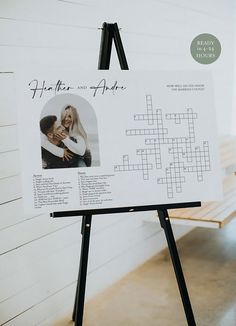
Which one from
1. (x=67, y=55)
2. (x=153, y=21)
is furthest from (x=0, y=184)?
A: (x=153, y=21)

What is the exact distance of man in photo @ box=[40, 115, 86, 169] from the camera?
170cm

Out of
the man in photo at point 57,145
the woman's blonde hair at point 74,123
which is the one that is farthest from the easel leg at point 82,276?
the woman's blonde hair at point 74,123

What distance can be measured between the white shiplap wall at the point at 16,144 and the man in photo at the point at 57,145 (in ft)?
1.39

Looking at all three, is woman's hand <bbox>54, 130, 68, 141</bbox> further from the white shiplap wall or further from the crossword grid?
the white shiplap wall

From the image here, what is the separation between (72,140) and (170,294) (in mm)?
1286

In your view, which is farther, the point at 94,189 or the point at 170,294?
the point at 170,294

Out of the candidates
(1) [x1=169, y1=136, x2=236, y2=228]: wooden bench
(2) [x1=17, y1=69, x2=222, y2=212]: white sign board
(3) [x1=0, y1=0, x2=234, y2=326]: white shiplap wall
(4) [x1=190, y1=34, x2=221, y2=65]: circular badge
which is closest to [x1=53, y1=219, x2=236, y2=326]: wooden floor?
(3) [x1=0, y1=0, x2=234, y2=326]: white shiplap wall

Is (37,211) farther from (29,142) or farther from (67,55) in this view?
(67,55)

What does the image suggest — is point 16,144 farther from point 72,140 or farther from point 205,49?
point 205,49

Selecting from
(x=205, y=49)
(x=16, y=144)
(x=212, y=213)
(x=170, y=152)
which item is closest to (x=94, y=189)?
(x=170, y=152)

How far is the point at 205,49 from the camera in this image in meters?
2.25

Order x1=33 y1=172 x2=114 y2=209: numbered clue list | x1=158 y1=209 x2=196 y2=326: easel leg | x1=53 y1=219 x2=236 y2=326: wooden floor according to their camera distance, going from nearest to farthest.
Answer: x1=33 y1=172 x2=114 y2=209: numbered clue list → x1=158 y1=209 x2=196 y2=326: easel leg → x1=53 y1=219 x2=236 y2=326: wooden floor

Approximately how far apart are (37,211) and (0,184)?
0.44 meters

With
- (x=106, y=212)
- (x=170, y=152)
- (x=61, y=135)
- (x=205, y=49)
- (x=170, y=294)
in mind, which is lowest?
(x=170, y=294)
